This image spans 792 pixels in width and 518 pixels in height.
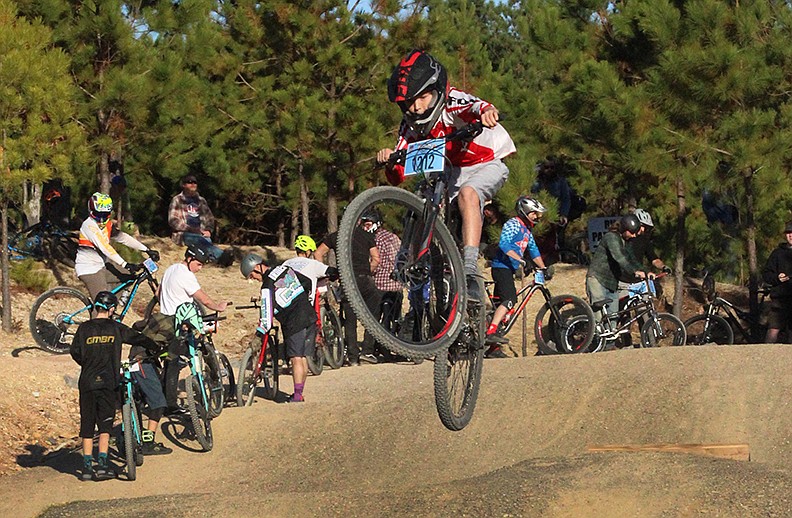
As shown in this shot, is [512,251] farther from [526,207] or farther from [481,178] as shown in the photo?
[481,178]

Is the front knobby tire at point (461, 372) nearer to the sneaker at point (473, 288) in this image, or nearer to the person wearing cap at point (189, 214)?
the sneaker at point (473, 288)

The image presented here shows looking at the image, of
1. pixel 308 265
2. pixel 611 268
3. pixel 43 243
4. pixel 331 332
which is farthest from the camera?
pixel 43 243

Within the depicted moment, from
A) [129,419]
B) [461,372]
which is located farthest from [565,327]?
[461,372]

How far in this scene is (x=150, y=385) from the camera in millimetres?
11539

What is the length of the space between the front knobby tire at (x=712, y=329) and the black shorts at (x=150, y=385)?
786 centimetres

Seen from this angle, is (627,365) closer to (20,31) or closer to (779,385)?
(779,385)

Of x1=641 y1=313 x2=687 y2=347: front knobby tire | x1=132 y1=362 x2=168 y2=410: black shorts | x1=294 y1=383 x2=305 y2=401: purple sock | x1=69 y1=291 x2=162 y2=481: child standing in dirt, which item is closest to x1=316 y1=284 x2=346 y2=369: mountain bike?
x1=294 y1=383 x2=305 y2=401: purple sock

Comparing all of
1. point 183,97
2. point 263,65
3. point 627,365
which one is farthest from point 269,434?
point 263,65

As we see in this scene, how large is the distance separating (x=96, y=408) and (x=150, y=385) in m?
0.64

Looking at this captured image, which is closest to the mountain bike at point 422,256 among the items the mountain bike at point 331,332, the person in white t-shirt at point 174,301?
the person in white t-shirt at point 174,301

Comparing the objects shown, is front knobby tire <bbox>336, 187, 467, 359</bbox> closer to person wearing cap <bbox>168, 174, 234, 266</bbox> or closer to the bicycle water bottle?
the bicycle water bottle

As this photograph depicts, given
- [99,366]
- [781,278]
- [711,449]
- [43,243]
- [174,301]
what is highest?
[43,243]

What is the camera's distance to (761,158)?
17.6m

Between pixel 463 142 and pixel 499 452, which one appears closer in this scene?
pixel 463 142
